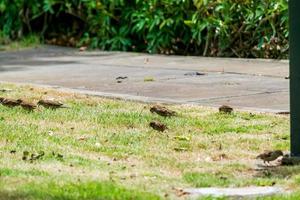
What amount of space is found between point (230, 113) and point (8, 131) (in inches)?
75.9

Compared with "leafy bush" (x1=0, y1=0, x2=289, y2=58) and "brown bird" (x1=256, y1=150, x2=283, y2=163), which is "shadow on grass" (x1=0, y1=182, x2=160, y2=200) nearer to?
"brown bird" (x1=256, y1=150, x2=283, y2=163)

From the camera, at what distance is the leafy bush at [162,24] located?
1175cm

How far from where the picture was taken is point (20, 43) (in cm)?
1528

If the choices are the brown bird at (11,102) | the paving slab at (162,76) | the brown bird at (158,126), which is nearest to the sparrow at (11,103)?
the brown bird at (11,102)

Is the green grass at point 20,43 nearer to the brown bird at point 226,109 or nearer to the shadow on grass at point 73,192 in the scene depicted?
the brown bird at point 226,109

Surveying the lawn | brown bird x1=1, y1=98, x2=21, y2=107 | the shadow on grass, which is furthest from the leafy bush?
the shadow on grass

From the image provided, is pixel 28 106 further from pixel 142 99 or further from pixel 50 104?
pixel 142 99

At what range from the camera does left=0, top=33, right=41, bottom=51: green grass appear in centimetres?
1488

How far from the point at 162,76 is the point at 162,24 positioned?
245cm

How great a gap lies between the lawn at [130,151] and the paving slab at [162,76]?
0.72 meters

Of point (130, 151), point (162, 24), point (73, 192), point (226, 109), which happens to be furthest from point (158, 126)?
point (162, 24)

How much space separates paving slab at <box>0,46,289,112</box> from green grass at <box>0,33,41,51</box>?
3.39 feet

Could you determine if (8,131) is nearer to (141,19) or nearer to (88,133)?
(88,133)

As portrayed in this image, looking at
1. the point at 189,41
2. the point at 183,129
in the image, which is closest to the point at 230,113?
the point at 183,129
